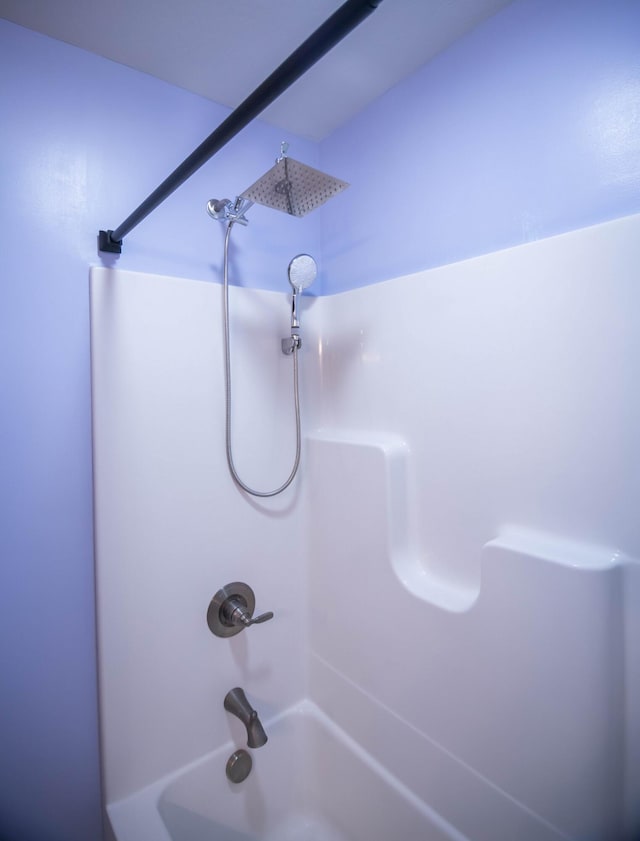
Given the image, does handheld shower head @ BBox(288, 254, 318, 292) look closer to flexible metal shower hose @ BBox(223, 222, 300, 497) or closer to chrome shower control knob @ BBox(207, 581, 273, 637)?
flexible metal shower hose @ BBox(223, 222, 300, 497)

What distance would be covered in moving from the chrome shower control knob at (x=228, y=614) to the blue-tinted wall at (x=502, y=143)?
1.10 meters

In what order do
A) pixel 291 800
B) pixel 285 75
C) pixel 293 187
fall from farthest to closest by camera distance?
→ pixel 291 800 → pixel 293 187 → pixel 285 75

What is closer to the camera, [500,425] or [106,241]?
[500,425]

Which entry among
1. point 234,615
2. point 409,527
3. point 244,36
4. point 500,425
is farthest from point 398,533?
point 244,36

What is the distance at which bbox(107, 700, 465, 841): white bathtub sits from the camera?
1.04 metres

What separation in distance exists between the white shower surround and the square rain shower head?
1.05ft

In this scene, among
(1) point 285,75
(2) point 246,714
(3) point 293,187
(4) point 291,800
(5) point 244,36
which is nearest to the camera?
(1) point 285,75

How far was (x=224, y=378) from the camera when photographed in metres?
Result: 1.22

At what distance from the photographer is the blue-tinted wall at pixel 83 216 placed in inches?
36.3

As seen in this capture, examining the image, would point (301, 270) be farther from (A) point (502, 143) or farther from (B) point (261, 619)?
(B) point (261, 619)

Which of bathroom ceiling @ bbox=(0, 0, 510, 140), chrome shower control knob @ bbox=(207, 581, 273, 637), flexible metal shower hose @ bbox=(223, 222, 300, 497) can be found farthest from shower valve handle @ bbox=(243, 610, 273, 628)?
bathroom ceiling @ bbox=(0, 0, 510, 140)

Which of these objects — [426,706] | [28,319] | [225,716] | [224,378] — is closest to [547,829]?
[426,706]

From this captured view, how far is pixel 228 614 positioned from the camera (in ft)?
4.00

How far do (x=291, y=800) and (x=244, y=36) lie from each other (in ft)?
7.45
